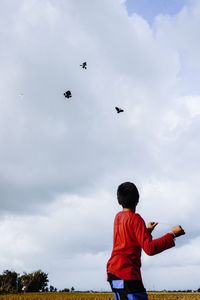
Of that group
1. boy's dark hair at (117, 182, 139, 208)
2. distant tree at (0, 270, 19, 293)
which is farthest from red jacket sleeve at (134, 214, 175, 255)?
distant tree at (0, 270, 19, 293)

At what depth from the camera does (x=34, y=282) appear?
46.5 metres

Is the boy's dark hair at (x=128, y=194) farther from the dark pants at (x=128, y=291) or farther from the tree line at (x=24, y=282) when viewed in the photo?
the tree line at (x=24, y=282)

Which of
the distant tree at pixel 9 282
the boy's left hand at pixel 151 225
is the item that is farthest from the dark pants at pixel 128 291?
the distant tree at pixel 9 282

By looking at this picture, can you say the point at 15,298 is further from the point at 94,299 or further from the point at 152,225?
the point at 152,225

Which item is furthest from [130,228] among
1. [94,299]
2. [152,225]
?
[94,299]

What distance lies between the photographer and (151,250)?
15.8ft

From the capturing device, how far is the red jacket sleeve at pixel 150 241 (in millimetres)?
4832

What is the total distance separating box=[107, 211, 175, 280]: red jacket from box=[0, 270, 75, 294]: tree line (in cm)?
4268

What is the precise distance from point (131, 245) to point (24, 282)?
43979 millimetres

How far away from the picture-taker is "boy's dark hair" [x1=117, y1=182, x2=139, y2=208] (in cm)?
516

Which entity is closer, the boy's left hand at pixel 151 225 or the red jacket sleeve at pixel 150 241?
the red jacket sleeve at pixel 150 241

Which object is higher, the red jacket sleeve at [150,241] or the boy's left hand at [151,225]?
the boy's left hand at [151,225]

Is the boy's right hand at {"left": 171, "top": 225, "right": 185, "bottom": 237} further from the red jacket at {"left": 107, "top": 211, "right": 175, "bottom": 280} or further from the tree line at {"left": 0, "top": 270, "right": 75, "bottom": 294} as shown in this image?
the tree line at {"left": 0, "top": 270, "right": 75, "bottom": 294}

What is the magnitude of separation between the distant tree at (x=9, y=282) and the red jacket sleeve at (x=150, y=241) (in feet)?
140
